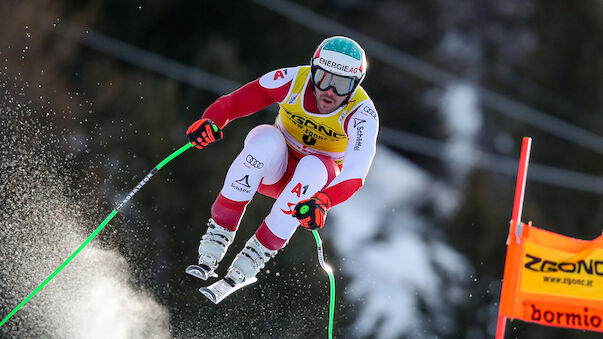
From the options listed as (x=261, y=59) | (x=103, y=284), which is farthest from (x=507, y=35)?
(x=103, y=284)

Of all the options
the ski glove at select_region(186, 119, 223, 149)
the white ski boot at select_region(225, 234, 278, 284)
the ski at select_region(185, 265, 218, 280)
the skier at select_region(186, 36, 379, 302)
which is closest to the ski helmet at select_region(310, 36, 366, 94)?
the skier at select_region(186, 36, 379, 302)

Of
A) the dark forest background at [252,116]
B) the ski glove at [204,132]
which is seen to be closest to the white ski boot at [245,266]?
the ski glove at [204,132]

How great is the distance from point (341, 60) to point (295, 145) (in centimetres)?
62

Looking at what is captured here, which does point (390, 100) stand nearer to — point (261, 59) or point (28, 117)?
point (261, 59)

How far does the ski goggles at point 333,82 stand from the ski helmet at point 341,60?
0.01m

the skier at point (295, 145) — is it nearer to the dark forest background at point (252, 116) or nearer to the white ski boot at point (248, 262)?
the white ski boot at point (248, 262)

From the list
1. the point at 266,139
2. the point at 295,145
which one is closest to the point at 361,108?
the point at 295,145

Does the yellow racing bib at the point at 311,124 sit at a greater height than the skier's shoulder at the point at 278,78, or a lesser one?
lesser

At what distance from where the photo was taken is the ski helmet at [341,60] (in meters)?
5.09

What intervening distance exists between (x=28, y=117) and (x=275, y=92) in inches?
169

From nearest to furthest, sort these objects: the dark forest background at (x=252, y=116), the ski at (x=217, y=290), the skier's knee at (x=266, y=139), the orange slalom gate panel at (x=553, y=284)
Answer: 1. the orange slalom gate panel at (x=553, y=284)
2. the ski at (x=217, y=290)
3. the skier's knee at (x=266, y=139)
4. the dark forest background at (x=252, y=116)

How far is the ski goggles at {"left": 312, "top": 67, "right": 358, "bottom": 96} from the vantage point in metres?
5.10

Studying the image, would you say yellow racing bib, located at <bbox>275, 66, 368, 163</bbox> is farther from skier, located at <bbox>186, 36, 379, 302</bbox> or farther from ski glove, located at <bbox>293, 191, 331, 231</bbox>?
ski glove, located at <bbox>293, 191, 331, 231</bbox>

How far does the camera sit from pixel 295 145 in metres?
5.41
